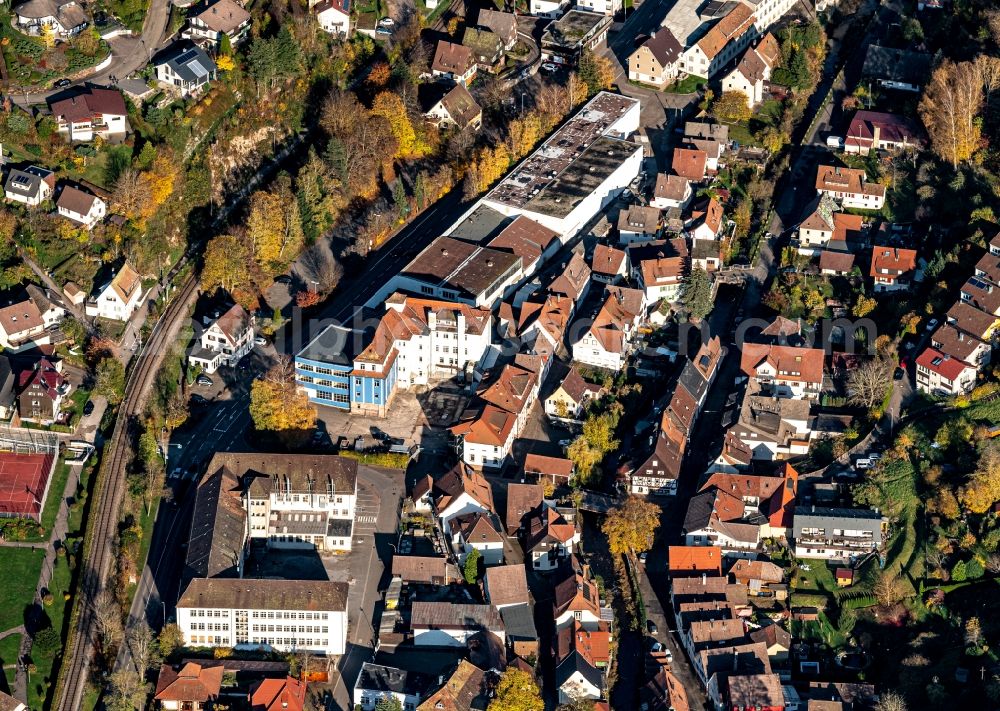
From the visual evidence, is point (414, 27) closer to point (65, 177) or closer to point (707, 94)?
point (707, 94)

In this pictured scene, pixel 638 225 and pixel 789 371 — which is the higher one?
pixel 638 225

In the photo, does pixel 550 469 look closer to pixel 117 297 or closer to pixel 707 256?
pixel 707 256

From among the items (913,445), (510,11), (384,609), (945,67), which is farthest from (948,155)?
(384,609)

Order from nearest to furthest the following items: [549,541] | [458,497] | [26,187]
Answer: [549,541] < [458,497] < [26,187]

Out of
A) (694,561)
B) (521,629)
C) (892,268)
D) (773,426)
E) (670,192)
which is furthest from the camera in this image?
(670,192)

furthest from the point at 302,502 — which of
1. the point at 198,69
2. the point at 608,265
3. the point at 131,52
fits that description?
the point at 131,52

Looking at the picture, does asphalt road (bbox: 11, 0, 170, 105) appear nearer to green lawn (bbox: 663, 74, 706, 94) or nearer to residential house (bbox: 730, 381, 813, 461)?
green lawn (bbox: 663, 74, 706, 94)

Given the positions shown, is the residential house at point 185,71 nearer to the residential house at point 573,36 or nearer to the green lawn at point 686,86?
the residential house at point 573,36

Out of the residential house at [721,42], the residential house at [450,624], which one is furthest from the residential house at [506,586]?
the residential house at [721,42]
